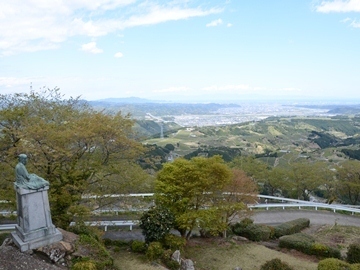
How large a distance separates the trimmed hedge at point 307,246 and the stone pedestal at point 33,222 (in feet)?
35.7

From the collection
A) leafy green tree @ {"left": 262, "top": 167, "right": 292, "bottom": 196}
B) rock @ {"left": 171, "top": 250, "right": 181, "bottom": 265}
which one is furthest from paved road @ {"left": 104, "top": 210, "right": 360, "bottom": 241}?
rock @ {"left": 171, "top": 250, "right": 181, "bottom": 265}

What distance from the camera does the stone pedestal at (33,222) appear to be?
377 inches

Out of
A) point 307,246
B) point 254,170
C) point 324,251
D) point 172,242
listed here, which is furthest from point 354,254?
point 254,170

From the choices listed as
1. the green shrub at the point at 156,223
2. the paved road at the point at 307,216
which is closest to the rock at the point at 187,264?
the green shrub at the point at 156,223

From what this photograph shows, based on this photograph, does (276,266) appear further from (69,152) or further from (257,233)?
(69,152)

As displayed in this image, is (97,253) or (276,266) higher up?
(97,253)

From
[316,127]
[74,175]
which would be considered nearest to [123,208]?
[74,175]

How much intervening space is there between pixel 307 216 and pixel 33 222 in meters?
18.1

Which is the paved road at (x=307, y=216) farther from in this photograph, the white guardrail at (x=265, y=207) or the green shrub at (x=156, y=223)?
the green shrub at (x=156, y=223)

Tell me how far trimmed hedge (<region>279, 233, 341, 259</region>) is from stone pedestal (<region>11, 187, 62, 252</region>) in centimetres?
1089

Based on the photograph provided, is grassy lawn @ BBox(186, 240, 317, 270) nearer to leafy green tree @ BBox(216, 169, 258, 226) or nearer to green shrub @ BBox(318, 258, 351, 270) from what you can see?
leafy green tree @ BBox(216, 169, 258, 226)

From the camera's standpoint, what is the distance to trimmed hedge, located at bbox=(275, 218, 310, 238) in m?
16.7

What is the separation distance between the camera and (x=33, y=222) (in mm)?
9750

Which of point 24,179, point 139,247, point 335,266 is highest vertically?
point 24,179
